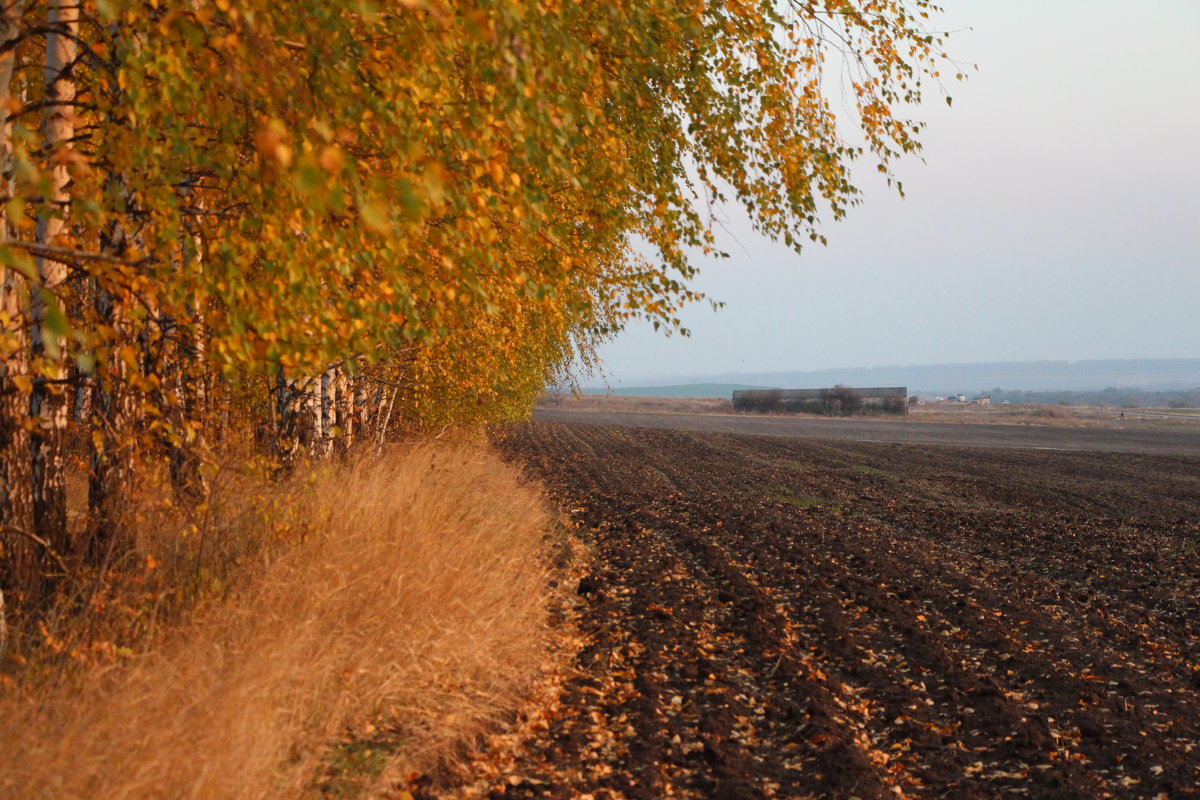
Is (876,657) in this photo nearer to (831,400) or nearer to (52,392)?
(52,392)

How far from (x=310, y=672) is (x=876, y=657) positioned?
15.7ft

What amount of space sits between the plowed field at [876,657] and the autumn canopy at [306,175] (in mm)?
2758

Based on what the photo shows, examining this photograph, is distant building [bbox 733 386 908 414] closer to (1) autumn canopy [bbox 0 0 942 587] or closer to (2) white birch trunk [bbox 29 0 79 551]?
(1) autumn canopy [bbox 0 0 942 587]

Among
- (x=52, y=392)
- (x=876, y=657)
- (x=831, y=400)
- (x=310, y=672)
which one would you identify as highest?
(x=52, y=392)

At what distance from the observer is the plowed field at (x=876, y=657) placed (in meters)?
5.62

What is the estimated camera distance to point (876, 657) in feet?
26.2

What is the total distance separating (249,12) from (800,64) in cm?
606

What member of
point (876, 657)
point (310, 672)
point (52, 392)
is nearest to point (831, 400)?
point (876, 657)

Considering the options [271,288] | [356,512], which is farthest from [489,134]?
[356,512]

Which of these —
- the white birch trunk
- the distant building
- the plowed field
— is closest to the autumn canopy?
the white birch trunk

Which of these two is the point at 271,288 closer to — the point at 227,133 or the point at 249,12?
the point at 227,133

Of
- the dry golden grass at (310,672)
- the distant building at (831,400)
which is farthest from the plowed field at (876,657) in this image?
the distant building at (831,400)

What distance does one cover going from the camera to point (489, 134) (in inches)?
175

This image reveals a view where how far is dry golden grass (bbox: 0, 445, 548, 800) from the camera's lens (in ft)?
12.8
